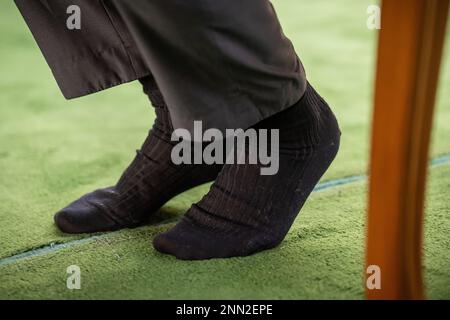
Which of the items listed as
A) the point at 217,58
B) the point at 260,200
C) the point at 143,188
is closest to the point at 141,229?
the point at 143,188

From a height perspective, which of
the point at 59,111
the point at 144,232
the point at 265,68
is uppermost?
the point at 265,68

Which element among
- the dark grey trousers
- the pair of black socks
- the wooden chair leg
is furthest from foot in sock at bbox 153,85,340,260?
the wooden chair leg

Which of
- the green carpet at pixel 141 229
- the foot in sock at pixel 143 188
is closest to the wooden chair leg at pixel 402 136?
the green carpet at pixel 141 229

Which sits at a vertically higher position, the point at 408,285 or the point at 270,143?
the point at 270,143

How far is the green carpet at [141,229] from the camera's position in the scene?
3.05 feet

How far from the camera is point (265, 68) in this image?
831 millimetres

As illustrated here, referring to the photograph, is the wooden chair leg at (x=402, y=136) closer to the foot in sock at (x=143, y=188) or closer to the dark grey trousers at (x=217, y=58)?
the dark grey trousers at (x=217, y=58)

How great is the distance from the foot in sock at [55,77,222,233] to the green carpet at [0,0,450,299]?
3cm

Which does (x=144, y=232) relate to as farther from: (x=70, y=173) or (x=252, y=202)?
(x=70, y=173)

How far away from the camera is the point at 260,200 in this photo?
999 millimetres

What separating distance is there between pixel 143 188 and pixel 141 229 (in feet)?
0.23

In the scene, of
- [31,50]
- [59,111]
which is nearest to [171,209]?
[59,111]

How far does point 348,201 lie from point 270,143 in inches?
12.4

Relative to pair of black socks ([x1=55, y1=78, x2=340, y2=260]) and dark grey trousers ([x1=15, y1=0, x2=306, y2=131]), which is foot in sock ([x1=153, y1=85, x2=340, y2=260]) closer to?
pair of black socks ([x1=55, y1=78, x2=340, y2=260])
